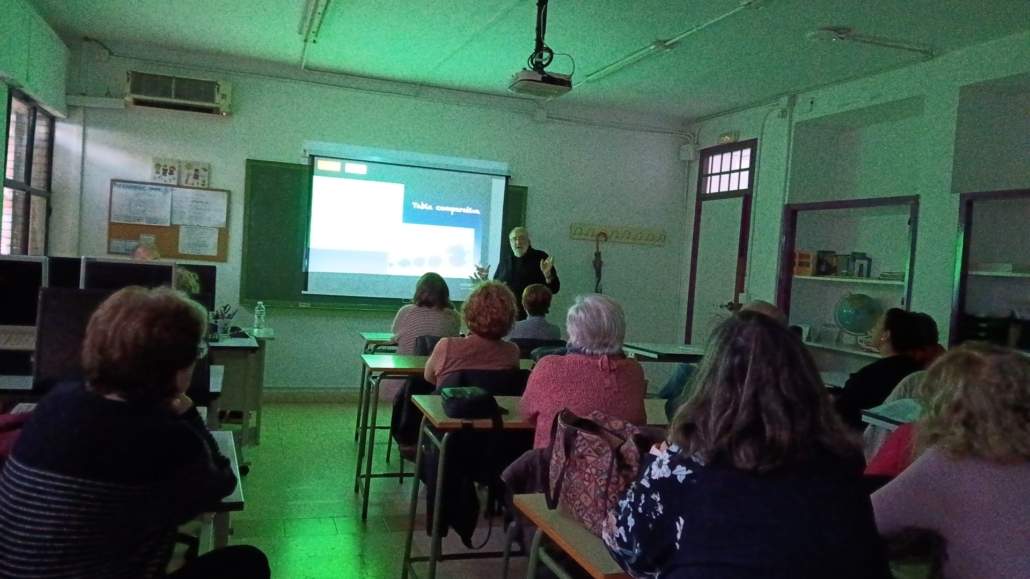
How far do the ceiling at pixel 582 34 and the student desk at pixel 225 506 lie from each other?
3.25 m

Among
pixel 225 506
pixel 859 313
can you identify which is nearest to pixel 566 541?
pixel 225 506

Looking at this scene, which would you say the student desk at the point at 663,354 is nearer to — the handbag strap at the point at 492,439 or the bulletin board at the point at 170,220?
the handbag strap at the point at 492,439

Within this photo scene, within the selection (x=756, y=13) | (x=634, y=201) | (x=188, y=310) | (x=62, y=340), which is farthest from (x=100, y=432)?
(x=634, y=201)

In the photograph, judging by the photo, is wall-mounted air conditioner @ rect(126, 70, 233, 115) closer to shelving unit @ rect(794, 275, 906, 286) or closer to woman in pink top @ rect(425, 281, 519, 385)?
woman in pink top @ rect(425, 281, 519, 385)

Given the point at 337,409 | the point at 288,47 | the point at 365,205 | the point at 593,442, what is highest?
the point at 288,47

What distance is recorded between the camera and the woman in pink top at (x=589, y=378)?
2566mm

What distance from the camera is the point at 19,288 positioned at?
123 inches

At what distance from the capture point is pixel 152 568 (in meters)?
1.46


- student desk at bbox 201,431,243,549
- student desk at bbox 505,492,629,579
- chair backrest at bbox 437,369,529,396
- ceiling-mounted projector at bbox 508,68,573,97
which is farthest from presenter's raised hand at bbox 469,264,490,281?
student desk at bbox 505,492,629,579

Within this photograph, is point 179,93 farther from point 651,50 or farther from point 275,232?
point 651,50

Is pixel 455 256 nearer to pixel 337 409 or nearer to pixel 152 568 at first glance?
pixel 337 409

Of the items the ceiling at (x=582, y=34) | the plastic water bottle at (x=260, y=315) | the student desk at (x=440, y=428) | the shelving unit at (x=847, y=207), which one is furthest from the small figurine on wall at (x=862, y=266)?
the plastic water bottle at (x=260, y=315)

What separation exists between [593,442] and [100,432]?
0.98m

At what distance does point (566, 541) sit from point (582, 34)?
4025 mm
